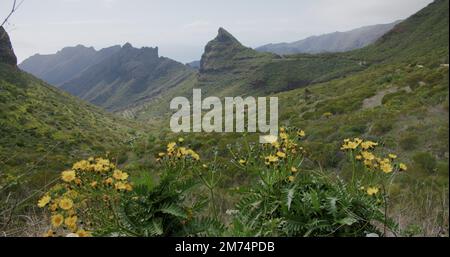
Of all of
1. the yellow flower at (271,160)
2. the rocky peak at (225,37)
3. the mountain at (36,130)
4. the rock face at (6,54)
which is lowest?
the mountain at (36,130)

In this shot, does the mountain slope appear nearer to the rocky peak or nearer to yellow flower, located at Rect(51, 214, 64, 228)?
yellow flower, located at Rect(51, 214, 64, 228)

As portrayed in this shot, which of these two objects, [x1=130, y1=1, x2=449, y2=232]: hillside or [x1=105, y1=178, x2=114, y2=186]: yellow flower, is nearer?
[x1=105, y1=178, x2=114, y2=186]: yellow flower

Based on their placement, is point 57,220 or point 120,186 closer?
point 57,220

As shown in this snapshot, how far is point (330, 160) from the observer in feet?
36.6

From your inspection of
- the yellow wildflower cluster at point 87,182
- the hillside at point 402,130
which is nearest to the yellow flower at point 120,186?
the yellow wildflower cluster at point 87,182

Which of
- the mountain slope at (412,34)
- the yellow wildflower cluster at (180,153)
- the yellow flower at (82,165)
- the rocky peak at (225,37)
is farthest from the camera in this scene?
the rocky peak at (225,37)

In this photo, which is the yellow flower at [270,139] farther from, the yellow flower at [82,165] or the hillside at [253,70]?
the hillside at [253,70]

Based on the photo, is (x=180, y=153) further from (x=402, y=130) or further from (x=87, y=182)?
(x=402, y=130)

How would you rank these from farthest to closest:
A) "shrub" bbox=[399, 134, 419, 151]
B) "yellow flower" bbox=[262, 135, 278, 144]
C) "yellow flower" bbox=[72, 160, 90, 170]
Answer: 1. "shrub" bbox=[399, 134, 419, 151]
2. "yellow flower" bbox=[262, 135, 278, 144]
3. "yellow flower" bbox=[72, 160, 90, 170]

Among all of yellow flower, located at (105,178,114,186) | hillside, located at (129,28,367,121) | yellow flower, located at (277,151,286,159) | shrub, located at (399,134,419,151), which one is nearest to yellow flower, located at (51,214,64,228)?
yellow flower, located at (105,178,114,186)

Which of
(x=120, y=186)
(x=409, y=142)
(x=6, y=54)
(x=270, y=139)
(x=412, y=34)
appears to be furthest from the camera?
(x=412, y=34)

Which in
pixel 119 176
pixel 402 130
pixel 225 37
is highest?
pixel 225 37

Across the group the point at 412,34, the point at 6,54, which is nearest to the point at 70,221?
the point at 6,54
